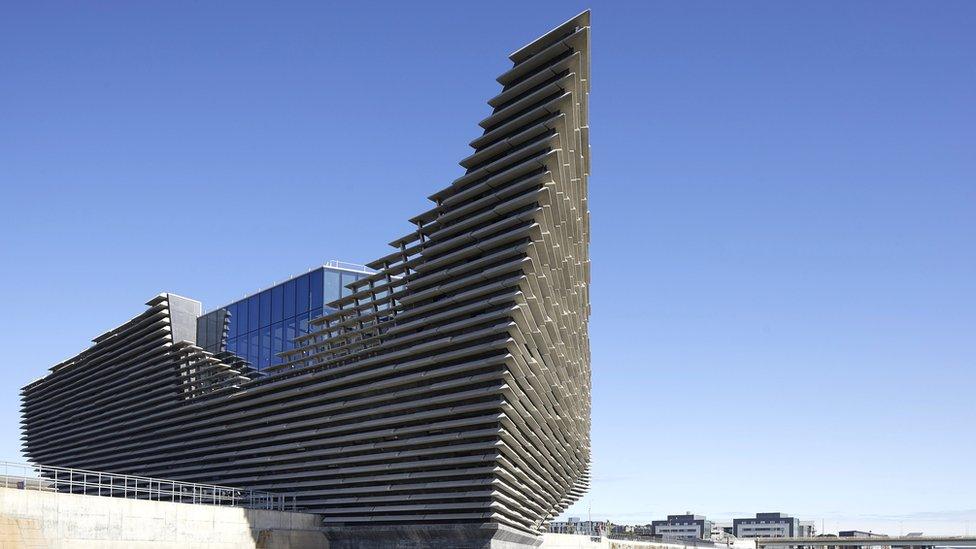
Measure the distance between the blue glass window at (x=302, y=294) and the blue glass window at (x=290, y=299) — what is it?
547mm

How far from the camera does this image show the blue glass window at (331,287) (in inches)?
2714

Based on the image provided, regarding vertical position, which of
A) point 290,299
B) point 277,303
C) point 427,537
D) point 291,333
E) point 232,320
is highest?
point 290,299

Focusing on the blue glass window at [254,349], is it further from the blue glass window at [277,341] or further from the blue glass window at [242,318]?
the blue glass window at [277,341]

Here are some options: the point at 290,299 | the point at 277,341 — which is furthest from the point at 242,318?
the point at 290,299

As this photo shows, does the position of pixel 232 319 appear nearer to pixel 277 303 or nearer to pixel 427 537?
pixel 277 303

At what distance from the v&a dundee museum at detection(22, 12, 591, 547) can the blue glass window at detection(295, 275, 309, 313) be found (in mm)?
176

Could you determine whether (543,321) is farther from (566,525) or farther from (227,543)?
(566,525)

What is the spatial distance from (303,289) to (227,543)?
77.4 feet

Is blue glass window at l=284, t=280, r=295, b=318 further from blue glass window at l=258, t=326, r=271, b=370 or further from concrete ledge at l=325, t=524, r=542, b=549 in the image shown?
concrete ledge at l=325, t=524, r=542, b=549

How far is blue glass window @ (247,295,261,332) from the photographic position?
75.2 meters

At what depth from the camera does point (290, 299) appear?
72.1 meters

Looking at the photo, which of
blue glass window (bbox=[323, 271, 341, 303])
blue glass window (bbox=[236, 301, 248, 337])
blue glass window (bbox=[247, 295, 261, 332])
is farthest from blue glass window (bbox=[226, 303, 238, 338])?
blue glass window (bbox=[323, 271, 341, 303])

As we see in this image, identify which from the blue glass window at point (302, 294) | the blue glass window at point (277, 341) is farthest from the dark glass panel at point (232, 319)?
the blue glass window at point (302, 294)

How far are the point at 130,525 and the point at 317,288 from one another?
26.2m
